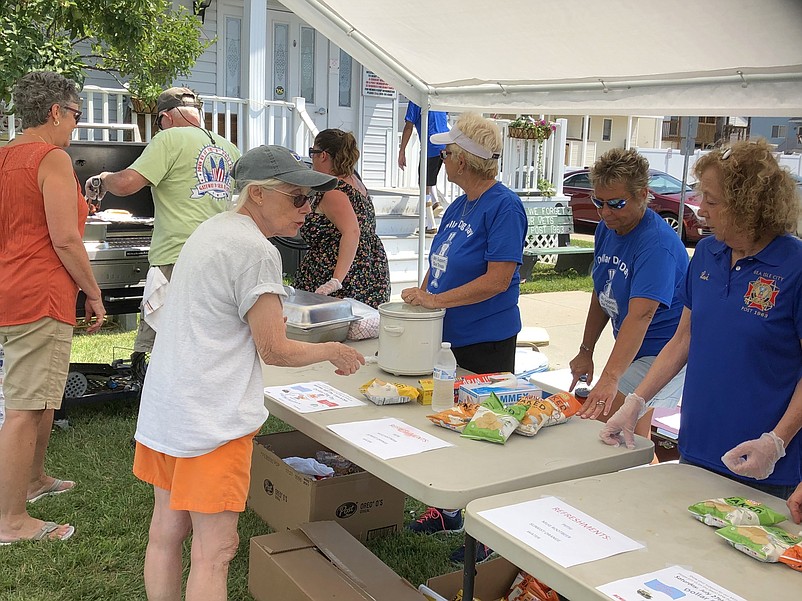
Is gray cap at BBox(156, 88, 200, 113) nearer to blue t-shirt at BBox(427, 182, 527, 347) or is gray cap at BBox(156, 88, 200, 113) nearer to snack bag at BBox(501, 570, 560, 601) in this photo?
blue t-shirt at BBox(427, 182, 527, 347)

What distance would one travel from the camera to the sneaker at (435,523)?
356 centimetres

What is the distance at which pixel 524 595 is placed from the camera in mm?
2305

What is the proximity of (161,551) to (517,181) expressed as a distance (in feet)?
32.9

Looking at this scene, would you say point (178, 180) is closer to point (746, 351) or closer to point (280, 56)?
point (746, 351)

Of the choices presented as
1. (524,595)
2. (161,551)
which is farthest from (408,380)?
(161,551)

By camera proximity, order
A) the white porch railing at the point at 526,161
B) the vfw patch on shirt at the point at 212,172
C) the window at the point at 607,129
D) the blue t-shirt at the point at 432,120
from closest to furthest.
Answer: the vfw patch on shirt at the point at 212,172, the blue t-shirt at the point at 432,120, the white porch railing at the point at 526,161, the window at the point at 607,129

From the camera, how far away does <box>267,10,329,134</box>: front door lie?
40.4ft

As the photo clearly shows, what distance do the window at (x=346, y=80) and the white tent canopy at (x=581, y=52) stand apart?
834 centimetres

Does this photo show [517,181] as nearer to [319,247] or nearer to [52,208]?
[319,247]

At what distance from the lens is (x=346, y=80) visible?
12.9 metres

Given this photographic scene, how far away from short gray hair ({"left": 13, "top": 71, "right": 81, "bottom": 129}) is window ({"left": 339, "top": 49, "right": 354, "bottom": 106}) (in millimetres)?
9789

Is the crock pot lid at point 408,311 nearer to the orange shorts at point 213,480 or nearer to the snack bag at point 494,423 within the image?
the snack bag at point 494,423

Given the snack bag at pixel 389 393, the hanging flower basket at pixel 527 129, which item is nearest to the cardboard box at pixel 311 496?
the snack bag at pixel 389 393

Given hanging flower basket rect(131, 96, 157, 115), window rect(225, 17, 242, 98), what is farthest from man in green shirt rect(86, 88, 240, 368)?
window rect(225, 17, 242, 98)
